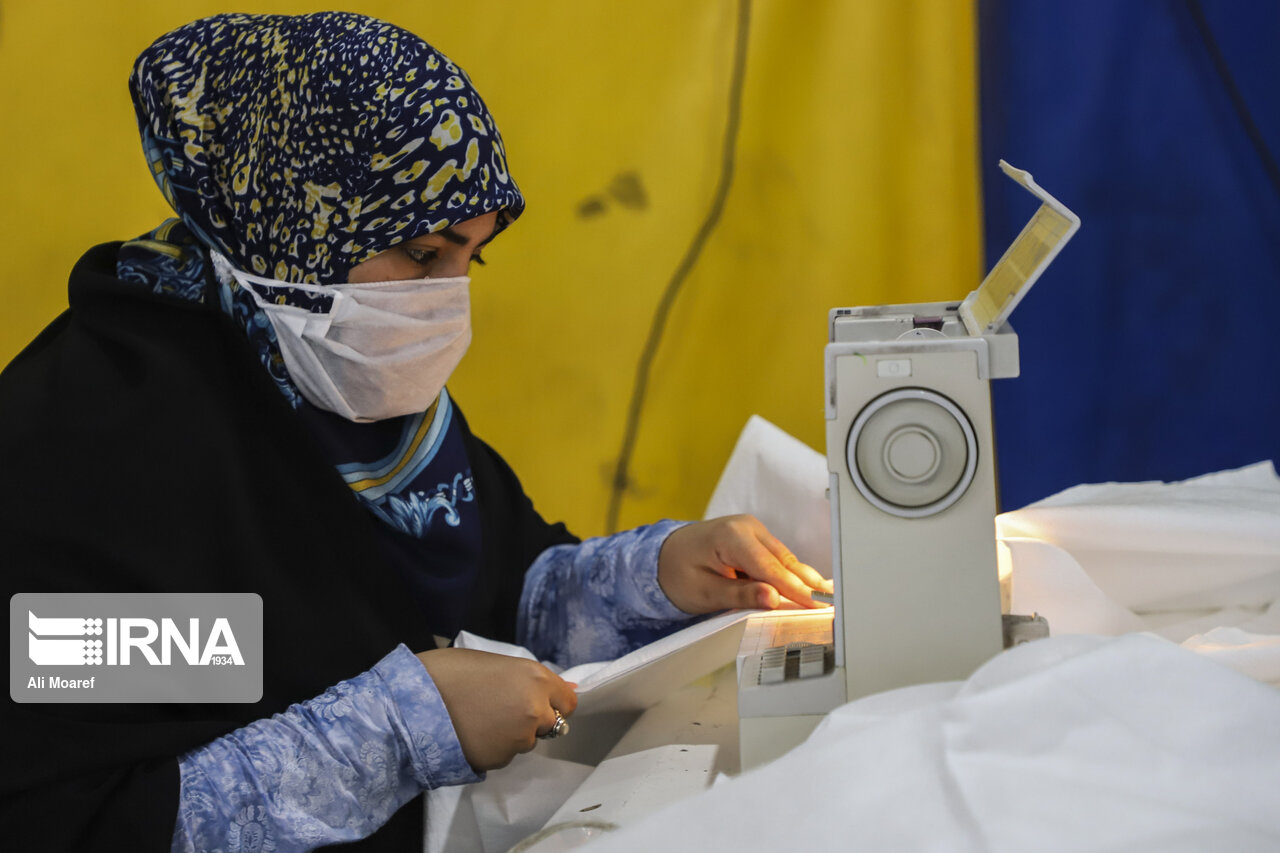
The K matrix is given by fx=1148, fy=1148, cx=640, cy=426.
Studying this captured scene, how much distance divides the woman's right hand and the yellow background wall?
41.5 inches

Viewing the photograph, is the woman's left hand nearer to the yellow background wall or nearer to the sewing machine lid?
the sewing machine lid

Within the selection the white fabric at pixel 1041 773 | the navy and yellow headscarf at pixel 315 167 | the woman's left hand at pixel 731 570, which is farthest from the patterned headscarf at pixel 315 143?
the white fabric at pixel 1041 773

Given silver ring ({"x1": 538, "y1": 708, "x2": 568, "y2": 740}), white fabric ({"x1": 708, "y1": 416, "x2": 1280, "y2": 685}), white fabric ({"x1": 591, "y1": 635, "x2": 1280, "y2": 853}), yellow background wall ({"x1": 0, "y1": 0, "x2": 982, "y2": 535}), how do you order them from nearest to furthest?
white fabric ({"x1": 591, "y1": 635, "x2": 1280, "y2": 853}) → silver ring ({"x1": 538, "y1": 708, "x2": 568, "y2": 740}) → white fabric ({"x1": 708, "y1": 416, "x2": 1280, "y2": 685}) → yellow background wall ({"x1": 0, "y1": 0, "x2": 982, "y2": 535})

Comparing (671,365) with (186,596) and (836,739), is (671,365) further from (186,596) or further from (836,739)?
(836,739)

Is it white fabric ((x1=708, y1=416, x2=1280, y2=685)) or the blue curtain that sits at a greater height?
the blue curtain

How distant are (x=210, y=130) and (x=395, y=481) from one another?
41 cm

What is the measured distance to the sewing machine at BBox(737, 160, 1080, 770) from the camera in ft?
2.39

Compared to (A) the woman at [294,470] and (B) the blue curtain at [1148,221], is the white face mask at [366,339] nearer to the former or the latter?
(A) the woman at [294,470]

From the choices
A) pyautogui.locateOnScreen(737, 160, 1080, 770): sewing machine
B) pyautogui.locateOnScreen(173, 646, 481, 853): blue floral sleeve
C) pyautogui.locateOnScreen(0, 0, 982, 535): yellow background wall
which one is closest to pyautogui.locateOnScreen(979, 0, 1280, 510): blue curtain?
pyautogui.locateOnScreen(0, 0, 982, 535): yellow background wall

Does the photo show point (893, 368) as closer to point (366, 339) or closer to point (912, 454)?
point (912, 454)

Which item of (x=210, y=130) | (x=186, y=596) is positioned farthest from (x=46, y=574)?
(x=210, y=130)

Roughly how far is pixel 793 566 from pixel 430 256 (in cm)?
50

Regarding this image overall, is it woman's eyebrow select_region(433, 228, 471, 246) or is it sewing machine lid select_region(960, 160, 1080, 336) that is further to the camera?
woman's eyebrow select_region(433, 228, 471, 246)

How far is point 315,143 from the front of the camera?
3.81 ft
